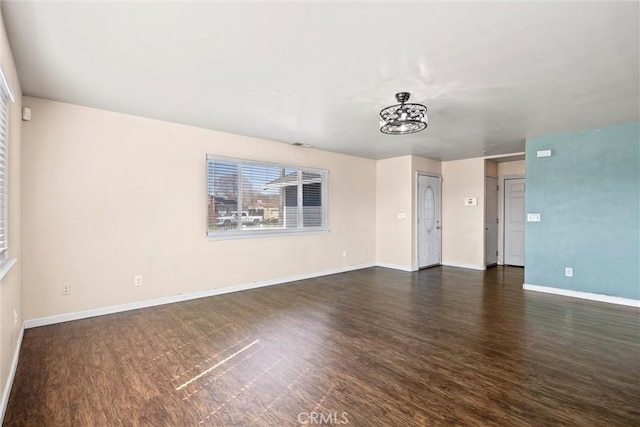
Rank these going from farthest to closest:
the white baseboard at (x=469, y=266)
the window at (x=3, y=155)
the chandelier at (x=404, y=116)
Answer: the white baseboard at (x=469, y=266), the chandelier at (x=404, y=116), the window at (x=3, y=155)

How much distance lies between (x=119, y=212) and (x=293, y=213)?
8.75ft

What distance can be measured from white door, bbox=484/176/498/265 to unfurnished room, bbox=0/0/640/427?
107cm

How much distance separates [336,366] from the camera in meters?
2.54

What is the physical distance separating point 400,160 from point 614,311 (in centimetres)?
410

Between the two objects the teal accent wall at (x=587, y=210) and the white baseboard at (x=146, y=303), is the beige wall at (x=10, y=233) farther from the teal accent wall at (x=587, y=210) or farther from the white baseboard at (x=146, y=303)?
the teal accent wall at (x=587, y=210)

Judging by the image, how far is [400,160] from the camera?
6.68 m

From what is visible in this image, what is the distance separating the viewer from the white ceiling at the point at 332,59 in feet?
6.20

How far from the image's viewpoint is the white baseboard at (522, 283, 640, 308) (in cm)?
416

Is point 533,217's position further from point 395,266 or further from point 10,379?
point 10,379

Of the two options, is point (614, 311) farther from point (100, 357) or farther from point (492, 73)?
point (100, 357)

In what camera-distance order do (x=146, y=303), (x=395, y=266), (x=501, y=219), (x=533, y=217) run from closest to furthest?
(x=146, y=303), (x=533, y=217), (x=395, y=266), (x=501, y=219)

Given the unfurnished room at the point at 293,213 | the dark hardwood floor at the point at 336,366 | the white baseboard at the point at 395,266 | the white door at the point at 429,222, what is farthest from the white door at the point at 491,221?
the dark hardwood floor at the point at 336,366

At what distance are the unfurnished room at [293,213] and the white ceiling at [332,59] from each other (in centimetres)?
2

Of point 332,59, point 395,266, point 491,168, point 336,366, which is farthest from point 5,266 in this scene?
point 491,168
